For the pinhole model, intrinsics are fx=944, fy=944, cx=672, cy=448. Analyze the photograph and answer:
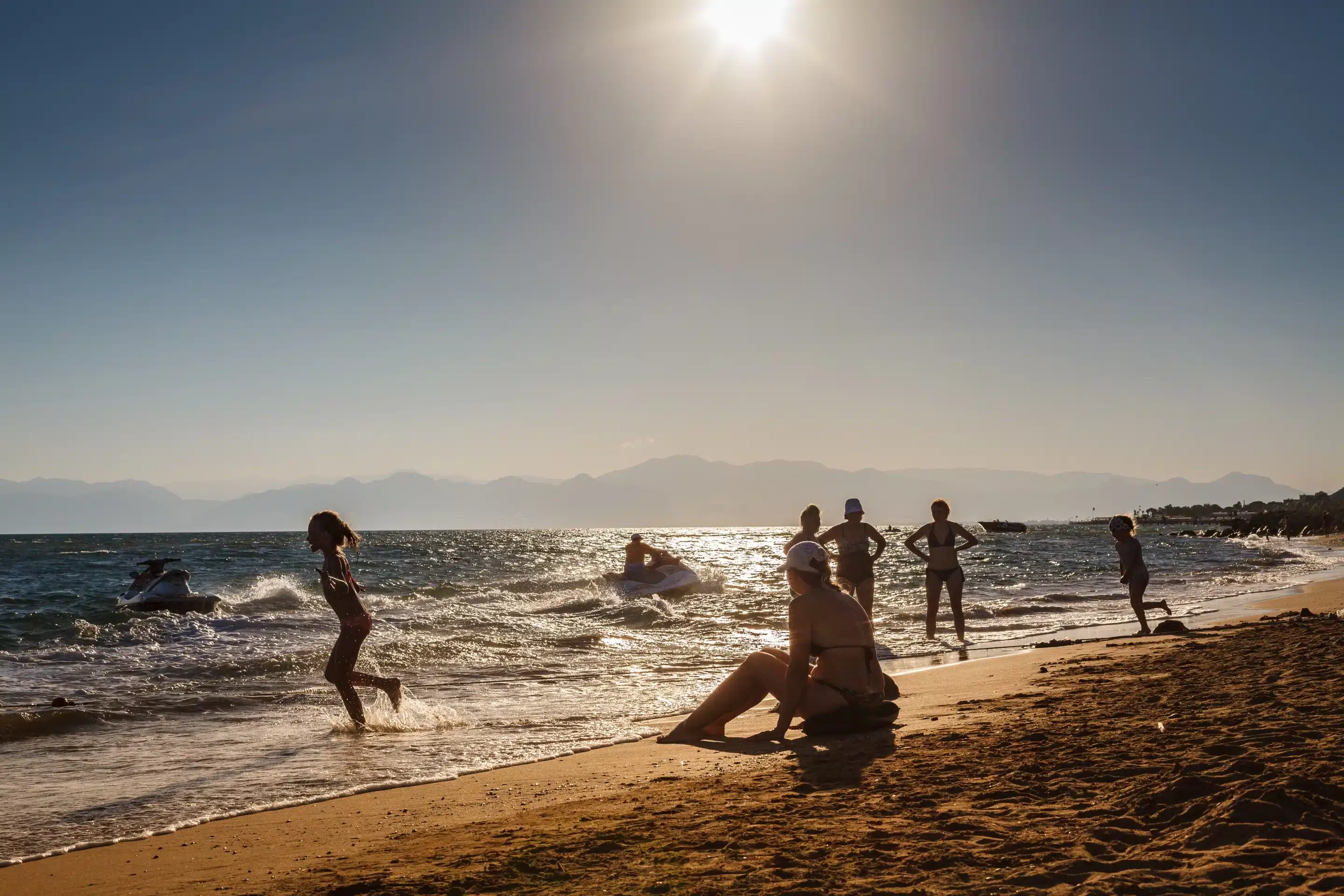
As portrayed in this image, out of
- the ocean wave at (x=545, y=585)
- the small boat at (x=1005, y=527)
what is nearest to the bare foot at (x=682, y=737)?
the ocean wave at (x=545, y=585)

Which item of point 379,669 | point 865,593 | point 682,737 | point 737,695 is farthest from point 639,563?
point 737,695

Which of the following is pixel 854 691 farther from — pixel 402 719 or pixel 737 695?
pixel 402 719

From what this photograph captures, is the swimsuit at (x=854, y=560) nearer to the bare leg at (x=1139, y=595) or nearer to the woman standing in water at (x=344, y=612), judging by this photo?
the bare leg at (x=1139, y=595)

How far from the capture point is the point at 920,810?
3834 mm

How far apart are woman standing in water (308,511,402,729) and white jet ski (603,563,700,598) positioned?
48.7 feet

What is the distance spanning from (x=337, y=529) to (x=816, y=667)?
4.61 meters

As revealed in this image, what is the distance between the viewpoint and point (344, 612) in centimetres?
851

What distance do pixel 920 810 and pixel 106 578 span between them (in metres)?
36.0

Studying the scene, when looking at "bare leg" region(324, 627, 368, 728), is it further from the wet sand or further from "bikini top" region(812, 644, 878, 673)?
"bikini top" region(812, 644, 878, 673)

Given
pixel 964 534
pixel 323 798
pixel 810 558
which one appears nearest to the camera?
pixel 323 798

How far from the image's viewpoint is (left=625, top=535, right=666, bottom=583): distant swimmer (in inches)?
978

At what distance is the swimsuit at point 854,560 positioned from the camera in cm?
1177

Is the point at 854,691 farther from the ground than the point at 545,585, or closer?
farther from the ground

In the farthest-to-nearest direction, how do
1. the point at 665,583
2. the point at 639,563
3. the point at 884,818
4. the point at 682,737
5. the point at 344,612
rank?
the point at 639,563, the point at 665,583, the point at 344,612, the point at 682,737, the point at 884,818
